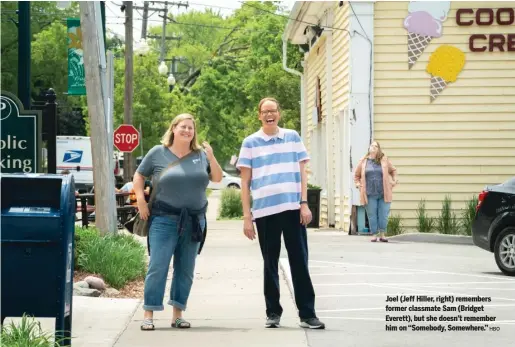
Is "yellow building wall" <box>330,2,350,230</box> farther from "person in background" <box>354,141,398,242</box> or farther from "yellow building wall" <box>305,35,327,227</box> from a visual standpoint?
"person in background" <box>354,141,398,242</box>

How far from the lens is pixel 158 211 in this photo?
10.6 meters

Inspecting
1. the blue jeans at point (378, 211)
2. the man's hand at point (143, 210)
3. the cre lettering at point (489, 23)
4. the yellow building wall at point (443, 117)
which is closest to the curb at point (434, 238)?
the blue jeans at point (378, 211)

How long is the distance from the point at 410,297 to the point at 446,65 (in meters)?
13.1

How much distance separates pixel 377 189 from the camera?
878 inches

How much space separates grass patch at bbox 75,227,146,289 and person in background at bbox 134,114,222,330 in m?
3.39

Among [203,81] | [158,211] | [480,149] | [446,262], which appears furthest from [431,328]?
[203,81]

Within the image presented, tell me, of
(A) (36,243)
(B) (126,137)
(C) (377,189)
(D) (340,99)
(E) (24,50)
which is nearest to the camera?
(A) (36,243)

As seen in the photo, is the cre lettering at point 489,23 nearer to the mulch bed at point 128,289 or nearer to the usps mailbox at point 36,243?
the mulch bed at point 128,289

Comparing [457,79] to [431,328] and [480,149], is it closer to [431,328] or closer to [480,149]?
[480,149]

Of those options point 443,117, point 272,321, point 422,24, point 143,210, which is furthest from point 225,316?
point 422,24

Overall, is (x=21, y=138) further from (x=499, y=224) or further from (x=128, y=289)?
(x=499, y=224)

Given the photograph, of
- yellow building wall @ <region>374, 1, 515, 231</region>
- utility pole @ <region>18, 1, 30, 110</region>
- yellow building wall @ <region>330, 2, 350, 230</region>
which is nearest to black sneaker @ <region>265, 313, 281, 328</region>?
utility pole @ <region>18, 1, 30, 110</region>

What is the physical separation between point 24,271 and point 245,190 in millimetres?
2763

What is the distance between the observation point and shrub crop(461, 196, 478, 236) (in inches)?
938
